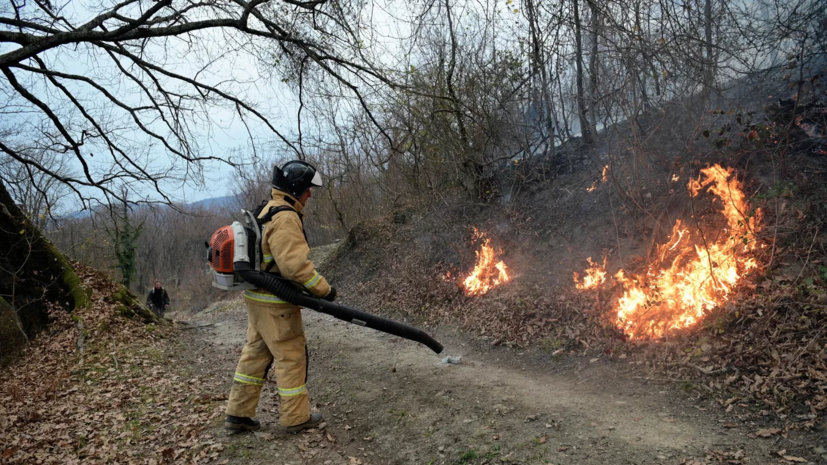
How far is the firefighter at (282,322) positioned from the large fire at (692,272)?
13.2 ft

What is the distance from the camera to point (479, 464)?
3.71m

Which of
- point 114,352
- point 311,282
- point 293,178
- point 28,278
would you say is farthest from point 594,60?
point 28,278

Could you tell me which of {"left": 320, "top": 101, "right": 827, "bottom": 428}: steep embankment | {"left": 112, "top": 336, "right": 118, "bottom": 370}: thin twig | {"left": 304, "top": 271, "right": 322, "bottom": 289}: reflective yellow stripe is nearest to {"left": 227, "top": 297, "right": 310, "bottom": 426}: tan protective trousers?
{"left": 304, "top": 271, "right": 322, "bottom": 289}: reflective yellow stripe

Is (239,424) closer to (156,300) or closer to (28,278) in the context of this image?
(28,278)

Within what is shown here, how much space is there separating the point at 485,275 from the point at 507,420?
534cm

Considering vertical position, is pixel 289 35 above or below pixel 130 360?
above

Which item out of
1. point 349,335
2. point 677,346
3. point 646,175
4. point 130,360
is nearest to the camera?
point 677,346

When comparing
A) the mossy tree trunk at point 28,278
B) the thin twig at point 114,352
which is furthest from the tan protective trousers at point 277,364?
the mossy tree trunk at point 28,278

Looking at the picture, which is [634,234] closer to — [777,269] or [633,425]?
[777,269]

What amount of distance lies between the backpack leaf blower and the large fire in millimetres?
3246

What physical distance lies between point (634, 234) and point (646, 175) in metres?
1.22

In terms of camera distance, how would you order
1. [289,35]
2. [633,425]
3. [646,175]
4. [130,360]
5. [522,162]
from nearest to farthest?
[633,425]
[289,35]
[130,360]
[646,175]
[522,162]

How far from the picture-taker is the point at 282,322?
4.51 meters

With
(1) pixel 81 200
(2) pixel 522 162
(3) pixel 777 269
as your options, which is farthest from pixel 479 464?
(1) pixel 81 200
